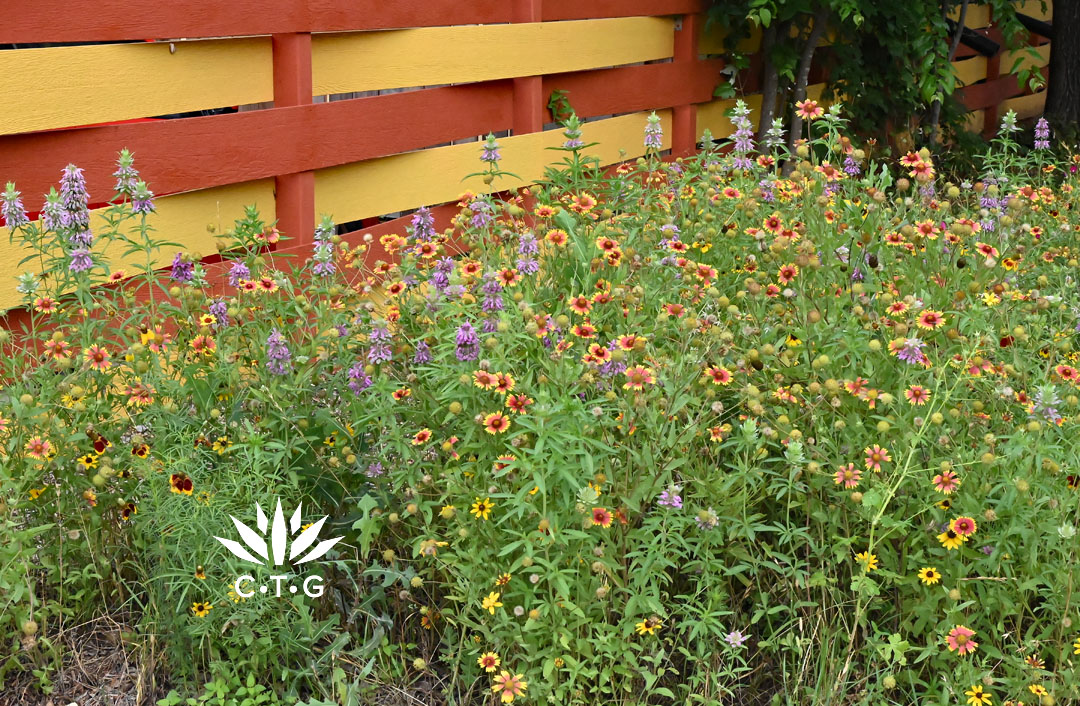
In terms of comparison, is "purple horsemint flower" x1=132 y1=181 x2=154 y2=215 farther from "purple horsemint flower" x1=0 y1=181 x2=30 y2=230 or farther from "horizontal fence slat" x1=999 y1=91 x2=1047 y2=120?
"horizontal fence slat" x1=999 y1=91 x2=1047 y2=120

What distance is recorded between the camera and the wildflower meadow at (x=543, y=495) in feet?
8.20

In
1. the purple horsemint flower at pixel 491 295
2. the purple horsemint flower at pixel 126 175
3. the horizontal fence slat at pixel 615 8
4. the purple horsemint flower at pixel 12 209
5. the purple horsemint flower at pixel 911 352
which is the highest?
the horizontal fence slat at pixel 615 8

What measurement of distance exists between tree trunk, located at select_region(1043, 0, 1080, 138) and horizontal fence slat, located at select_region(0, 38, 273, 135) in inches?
293

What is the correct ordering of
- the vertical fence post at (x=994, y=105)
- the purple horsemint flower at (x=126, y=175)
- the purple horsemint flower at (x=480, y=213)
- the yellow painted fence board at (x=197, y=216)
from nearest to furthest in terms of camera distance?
the purple horsemint flower at (x=126, y=175) < the purple horsemint flower at (x=480, y=213) < the yellow painted fence board at (x=197, y=216) < the vertical fence post at (x=994, y=105)

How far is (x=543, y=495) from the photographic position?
239 centimetres

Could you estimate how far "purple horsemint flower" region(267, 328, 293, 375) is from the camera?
2.79 meters

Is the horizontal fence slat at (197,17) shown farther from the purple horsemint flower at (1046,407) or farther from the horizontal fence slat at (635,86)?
the purple horsemint flower at (1046,407)

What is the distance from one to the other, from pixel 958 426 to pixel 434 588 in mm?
1247

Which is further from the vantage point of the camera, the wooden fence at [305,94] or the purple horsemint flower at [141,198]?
the wooden fence at [305,94]

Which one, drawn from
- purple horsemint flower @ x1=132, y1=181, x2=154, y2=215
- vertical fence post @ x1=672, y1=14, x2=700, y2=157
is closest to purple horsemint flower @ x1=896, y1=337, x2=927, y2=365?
purple horsemint flower @ x1=132, y1=181, x2=154, y2=215

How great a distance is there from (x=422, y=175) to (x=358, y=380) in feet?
9.64

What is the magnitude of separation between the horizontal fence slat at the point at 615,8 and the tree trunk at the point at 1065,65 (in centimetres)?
390

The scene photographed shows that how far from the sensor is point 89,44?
407 centimetres

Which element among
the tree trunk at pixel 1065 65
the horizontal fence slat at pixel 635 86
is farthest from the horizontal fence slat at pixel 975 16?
the horizontal fence slat at pixel 635 86
